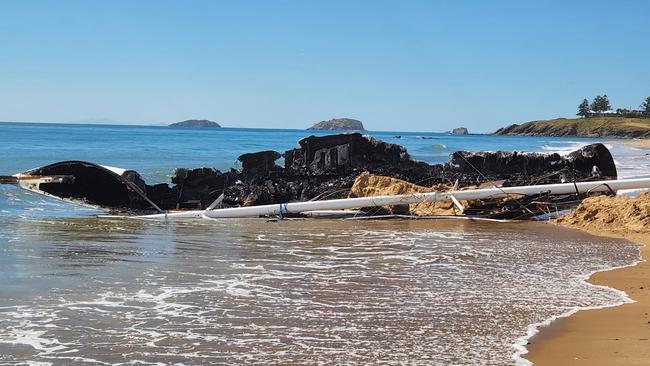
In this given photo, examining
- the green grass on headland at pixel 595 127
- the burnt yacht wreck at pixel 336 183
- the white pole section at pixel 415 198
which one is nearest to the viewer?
the white pole section at pixel 415 198

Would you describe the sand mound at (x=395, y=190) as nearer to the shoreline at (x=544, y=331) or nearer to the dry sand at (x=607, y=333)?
the dry sand at (x=607, y=333)

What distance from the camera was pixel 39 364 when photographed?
17.8 feet

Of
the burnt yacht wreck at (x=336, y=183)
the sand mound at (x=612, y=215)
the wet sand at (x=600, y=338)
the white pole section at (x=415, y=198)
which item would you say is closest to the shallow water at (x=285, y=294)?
the wet sand at (x=600, y=338)

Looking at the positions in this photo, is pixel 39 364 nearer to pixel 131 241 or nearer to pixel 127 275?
pixel 127 275

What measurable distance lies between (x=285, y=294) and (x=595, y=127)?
166m

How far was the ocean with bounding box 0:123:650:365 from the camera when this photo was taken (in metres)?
5.91

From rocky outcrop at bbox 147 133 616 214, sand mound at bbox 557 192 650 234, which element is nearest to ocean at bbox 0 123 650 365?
sand mound at bbox 557 192 650 234

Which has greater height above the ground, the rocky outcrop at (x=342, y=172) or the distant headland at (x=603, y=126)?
the distant headland at (x=603, y=126)

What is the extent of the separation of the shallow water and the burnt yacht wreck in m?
3.80

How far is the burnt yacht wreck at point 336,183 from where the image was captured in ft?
58.9

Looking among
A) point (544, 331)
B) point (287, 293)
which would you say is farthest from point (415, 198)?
point (544, 331)

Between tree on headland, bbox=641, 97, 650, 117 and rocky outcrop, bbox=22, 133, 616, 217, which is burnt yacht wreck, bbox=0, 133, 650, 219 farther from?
tree on headland, bbox=641, 97, 650, 117

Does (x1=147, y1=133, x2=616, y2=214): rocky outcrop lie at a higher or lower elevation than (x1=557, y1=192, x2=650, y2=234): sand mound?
higher

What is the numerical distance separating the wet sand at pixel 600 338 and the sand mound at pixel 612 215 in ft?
22.6
